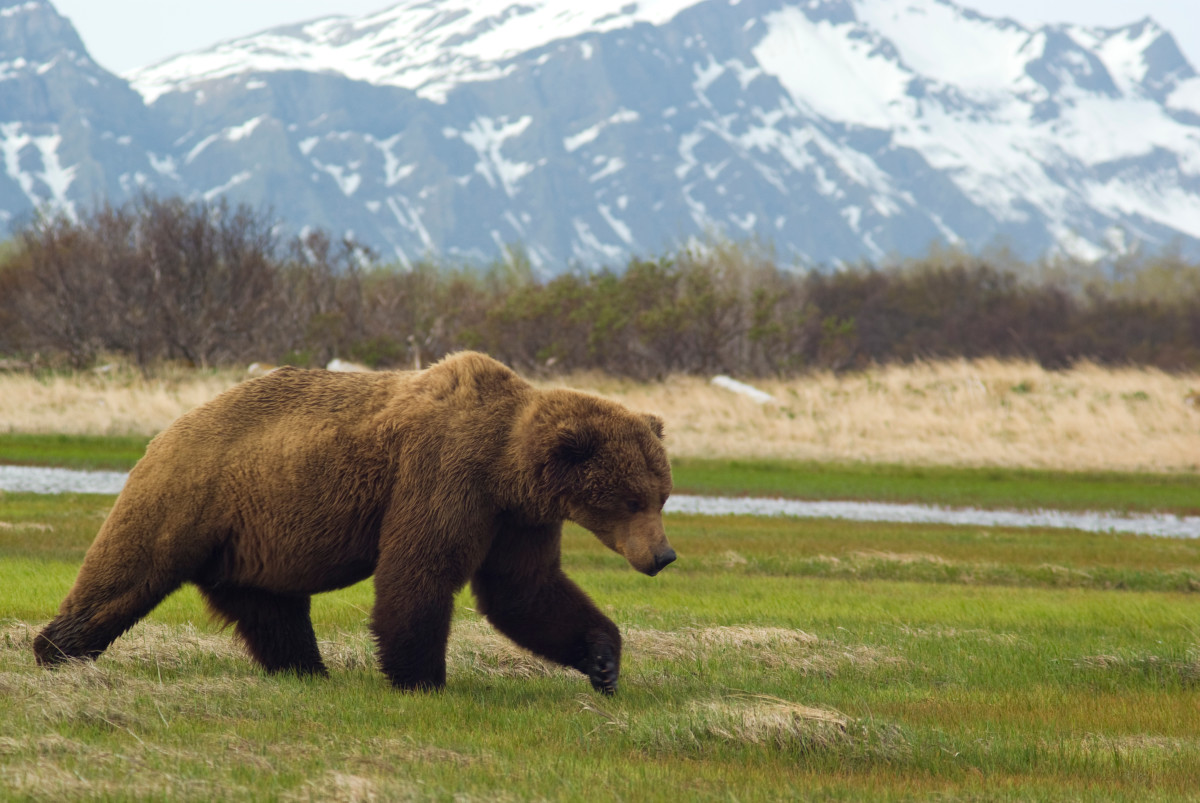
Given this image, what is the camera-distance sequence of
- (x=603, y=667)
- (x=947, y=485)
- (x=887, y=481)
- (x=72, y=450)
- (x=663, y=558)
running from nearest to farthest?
(x=663, y=558), (x=603, y=667), (x=947, y=485), (x=72, y=450), (x=887, y=481)

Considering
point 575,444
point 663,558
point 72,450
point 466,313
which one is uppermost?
point 575,444

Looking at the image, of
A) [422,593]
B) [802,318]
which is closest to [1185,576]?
[422,593]

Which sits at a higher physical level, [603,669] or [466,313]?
[603,669]

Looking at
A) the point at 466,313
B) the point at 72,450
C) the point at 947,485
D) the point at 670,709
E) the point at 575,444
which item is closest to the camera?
the point at 670,709

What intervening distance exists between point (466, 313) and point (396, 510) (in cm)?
5085

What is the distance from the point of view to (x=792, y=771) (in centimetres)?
606

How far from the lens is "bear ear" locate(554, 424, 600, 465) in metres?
7.51

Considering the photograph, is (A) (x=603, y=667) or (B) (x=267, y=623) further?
(B) (x=267, y=623)

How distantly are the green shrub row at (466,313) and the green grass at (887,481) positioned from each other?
1481 centimetres

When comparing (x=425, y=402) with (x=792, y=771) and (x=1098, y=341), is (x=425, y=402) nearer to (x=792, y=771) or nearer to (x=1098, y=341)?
(x=792, y=771)

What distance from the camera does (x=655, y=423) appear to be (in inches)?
321

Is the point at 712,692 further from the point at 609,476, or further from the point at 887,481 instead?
the point at 887,481

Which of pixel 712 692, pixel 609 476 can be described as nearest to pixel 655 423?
pixel 609 476

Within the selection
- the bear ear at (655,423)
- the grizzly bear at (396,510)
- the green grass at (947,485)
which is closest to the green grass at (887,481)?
the green grass at (947,485)
